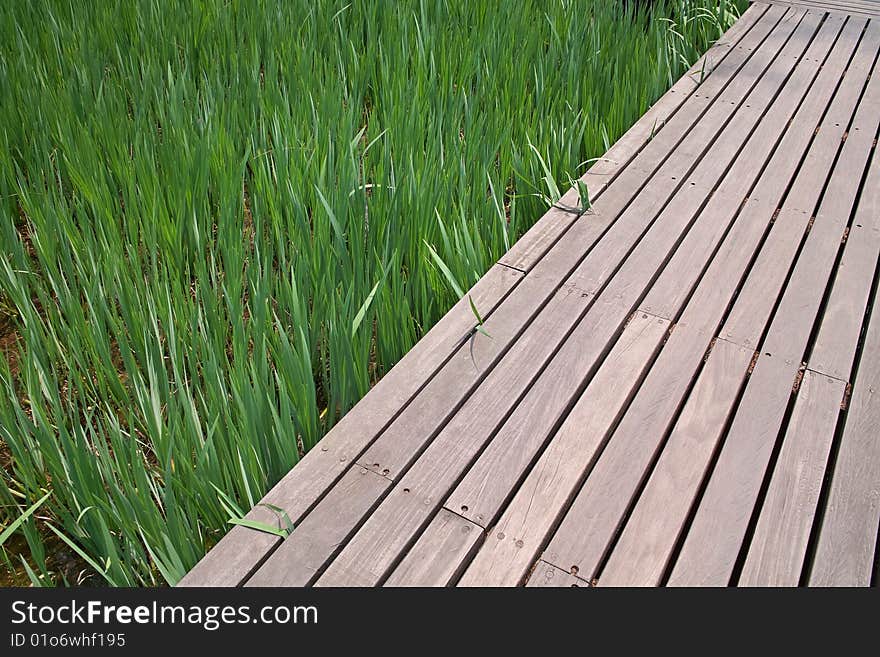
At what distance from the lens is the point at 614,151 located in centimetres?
245

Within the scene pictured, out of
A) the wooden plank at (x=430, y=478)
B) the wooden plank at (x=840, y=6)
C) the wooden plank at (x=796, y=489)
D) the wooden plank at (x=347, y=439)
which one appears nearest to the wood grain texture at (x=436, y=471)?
the wooden plank at (x=430, y=478)

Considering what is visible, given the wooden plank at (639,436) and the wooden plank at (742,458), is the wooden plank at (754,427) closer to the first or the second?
the wooden plank at (742,458)

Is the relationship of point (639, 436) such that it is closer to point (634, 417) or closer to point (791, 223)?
point (634, 417)

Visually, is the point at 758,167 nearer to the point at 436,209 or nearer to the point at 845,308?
the point at 845,308

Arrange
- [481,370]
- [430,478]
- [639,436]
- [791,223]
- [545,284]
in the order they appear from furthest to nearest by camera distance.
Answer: [791,223]
[545,284]
[481,370]
[639,436]
[430,478]

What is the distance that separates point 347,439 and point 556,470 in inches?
15.8

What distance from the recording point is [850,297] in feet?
6.17

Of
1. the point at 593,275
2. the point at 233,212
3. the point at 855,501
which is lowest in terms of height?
the point at 855,501

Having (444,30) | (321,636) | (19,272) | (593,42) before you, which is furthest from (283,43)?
(321,636)

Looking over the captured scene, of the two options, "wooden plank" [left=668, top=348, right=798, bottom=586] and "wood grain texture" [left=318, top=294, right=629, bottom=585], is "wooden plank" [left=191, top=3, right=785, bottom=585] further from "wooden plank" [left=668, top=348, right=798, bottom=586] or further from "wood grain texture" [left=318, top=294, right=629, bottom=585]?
"wooden plank" [left=668, top=348, right=798, bottom=586]

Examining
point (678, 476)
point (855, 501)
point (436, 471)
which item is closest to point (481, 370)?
point (436, 471)

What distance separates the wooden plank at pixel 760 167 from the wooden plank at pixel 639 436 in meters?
0.06

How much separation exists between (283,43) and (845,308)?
199 cm

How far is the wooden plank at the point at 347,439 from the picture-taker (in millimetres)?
1217
